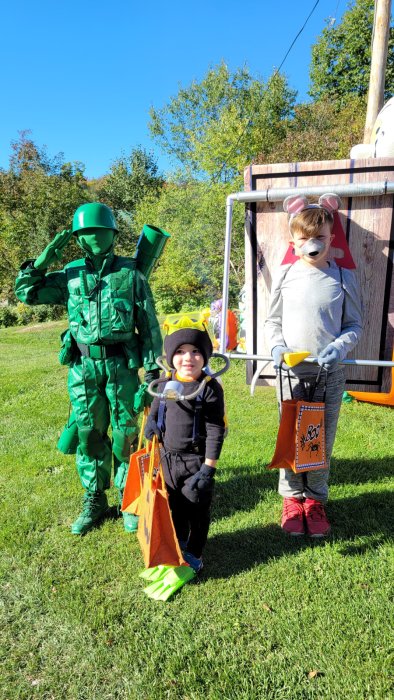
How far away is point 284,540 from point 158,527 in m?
1.13

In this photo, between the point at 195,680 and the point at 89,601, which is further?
the point at 89,601

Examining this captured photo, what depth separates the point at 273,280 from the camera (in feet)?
10.2

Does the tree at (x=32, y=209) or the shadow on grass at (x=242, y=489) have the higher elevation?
the tree at (x=32, y=209)

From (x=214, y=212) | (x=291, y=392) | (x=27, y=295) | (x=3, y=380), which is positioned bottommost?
(x=3, y=380)

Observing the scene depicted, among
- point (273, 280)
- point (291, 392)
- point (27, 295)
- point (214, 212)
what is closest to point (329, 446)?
point (291, 392)

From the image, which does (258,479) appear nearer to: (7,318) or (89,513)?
(89,513)

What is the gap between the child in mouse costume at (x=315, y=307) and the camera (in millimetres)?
2713

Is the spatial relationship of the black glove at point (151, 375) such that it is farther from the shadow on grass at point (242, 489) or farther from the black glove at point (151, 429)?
the shadow on grass at point (242, 489)

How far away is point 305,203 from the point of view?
108 inches

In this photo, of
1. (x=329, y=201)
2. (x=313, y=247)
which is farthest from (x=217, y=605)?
(x=329, y=201)

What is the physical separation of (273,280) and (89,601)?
7.26 feet

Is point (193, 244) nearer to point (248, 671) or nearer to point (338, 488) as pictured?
point (338, 488)

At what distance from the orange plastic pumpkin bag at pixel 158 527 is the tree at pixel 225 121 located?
848 inches

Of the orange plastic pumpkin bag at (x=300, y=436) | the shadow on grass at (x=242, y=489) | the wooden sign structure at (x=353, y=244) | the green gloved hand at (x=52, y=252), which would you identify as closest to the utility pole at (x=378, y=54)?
the wooden sign structure at (x=353, y=244)
